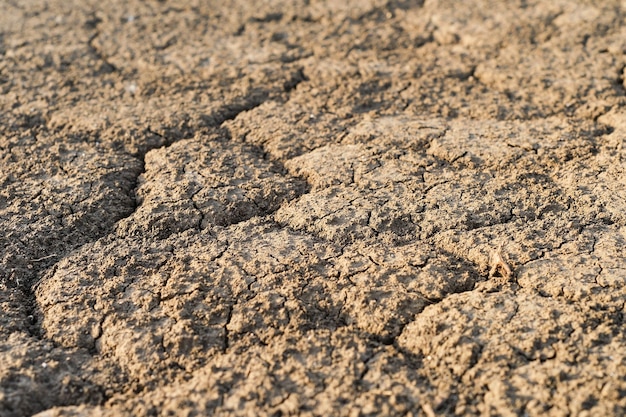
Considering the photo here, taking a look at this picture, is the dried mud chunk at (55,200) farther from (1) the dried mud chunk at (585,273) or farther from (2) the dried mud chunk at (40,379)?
(1) the dried mud chunk at (585,273)

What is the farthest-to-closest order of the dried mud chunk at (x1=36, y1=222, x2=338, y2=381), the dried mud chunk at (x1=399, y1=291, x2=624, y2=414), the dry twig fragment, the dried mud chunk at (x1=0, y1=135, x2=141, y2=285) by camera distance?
the dried mud chunk at (x1=0, y1=135, x2=141, y2=285) < the dry twig fragment < the dried mud chunk at (x1=36, y1=222, x2=338, y2=381) < the dried mud chunk at (x1=399, y1=291, x2=624, y2=414)

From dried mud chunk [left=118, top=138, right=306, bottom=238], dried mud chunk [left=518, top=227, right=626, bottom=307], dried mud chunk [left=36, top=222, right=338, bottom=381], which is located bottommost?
dried mud chunk [left=518, top=227, right=626, bottom=307]

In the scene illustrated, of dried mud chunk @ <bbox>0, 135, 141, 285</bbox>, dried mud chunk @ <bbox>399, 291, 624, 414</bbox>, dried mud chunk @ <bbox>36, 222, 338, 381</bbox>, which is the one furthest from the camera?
dried mud chunk @ <bbox>0, 135, 141, 285</bbox>

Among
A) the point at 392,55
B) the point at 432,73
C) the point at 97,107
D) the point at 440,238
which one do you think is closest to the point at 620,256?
the point at 440,238

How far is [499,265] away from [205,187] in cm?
105

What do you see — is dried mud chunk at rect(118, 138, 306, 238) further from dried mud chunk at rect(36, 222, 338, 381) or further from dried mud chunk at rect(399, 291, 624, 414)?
dried mud chunk at rect(399, 291, 624, 414)

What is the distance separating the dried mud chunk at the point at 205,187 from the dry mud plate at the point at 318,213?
0.01 meters

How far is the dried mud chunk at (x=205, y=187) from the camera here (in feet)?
7.96

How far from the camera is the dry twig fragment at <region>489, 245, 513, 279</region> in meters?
2.11

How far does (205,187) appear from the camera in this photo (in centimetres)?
256

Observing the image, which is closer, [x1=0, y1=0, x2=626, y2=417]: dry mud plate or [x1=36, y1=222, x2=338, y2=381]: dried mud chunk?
[x1=0, y1=0, x2=626, y2=417]: dry mud plate

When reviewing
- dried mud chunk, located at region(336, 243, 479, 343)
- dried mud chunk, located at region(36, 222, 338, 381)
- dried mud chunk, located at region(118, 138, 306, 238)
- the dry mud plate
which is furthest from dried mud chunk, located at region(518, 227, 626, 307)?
dried mud chunk, located at region(118, 138, 306, 238)

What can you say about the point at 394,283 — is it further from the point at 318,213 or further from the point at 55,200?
the point at 55,200

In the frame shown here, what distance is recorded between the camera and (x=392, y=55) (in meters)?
3.44
